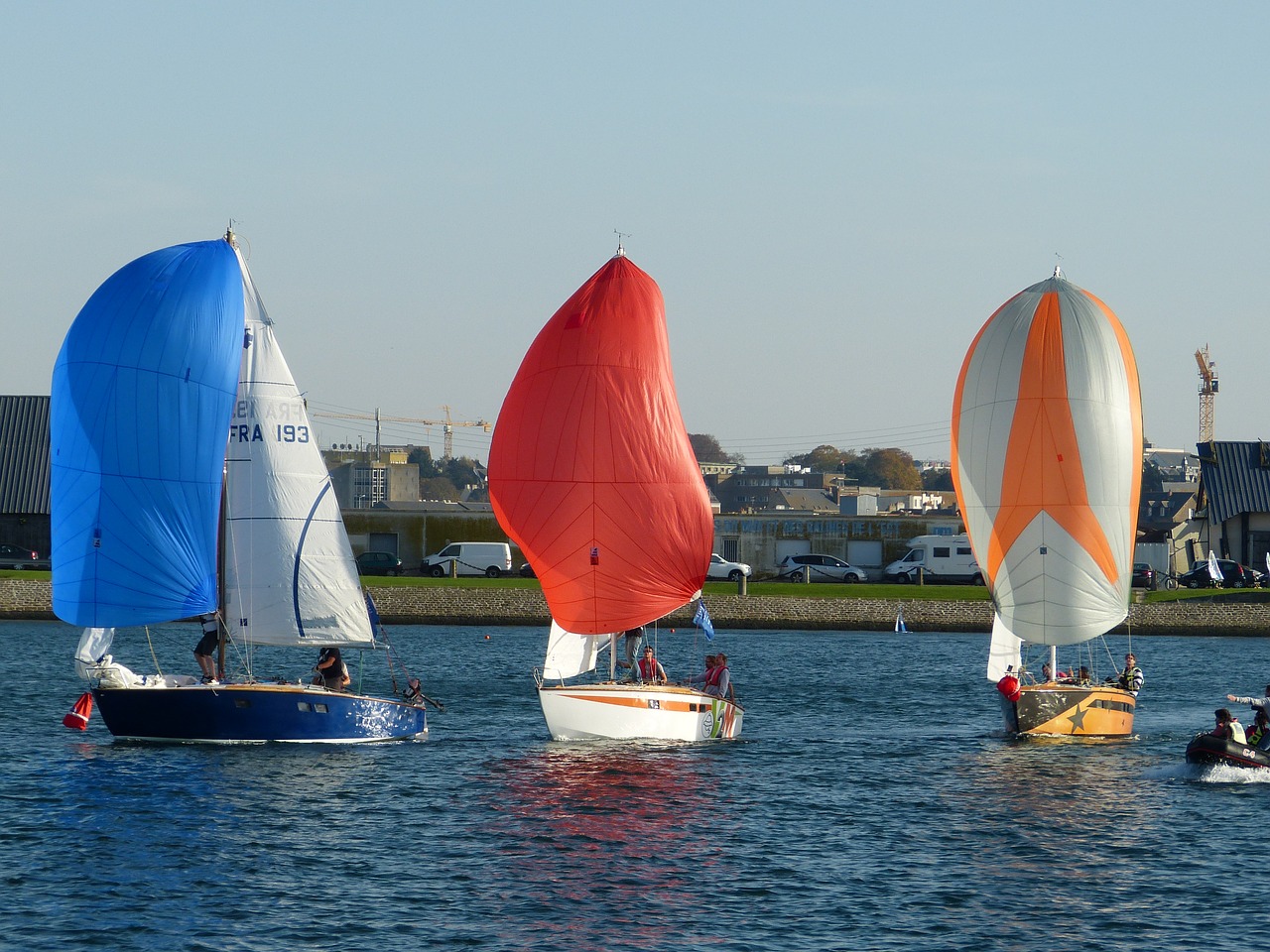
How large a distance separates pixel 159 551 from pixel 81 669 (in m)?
2.99

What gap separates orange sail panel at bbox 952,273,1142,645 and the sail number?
1575 centimetres

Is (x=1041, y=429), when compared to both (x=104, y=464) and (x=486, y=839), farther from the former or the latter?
(x=104, y=464)

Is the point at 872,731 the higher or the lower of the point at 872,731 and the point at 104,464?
the lower

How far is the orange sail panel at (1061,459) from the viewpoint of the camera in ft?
121

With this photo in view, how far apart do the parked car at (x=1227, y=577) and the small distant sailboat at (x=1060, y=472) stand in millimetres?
→ 47801

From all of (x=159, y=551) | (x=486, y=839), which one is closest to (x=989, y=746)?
(x=486, y=839)

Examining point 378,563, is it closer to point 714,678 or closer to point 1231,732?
point 714,678

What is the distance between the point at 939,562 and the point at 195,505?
62.0m

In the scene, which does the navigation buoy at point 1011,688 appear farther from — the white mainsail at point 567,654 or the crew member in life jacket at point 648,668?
the white mainsail at point 567,654

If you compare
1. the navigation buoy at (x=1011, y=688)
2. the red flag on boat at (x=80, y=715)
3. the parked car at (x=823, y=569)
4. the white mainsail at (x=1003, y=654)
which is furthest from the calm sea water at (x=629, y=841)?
the parked car at (x=823, y=569)

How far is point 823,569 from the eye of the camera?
88.6m

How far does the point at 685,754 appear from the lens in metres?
33.8

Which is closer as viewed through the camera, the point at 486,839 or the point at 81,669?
the point at 486,839

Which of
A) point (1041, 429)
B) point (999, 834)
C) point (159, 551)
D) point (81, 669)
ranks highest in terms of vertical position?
point (1041, 429)
